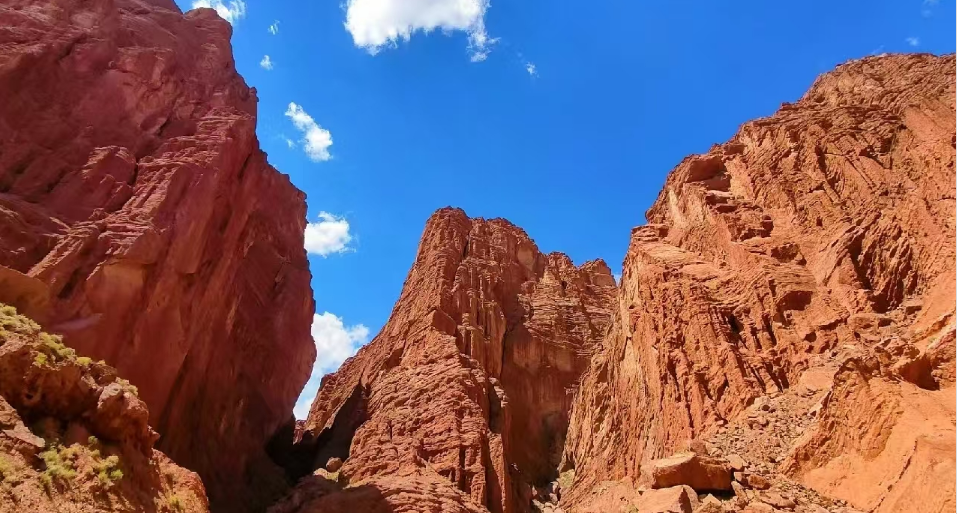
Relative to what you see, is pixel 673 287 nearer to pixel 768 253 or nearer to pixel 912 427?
pixel 768 253

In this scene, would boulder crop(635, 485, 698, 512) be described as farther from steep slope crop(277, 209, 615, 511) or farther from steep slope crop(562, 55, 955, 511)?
steep slope crop(277, 209, 615, 511)

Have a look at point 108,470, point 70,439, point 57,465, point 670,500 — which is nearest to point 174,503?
point 108,470

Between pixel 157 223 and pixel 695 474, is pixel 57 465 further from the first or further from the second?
pixel 157 223

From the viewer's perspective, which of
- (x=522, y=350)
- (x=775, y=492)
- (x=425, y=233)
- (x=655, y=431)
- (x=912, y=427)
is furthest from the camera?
(x=425, y=233)

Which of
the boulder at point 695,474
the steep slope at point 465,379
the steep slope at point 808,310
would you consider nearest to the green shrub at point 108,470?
the boulder at point 695,474

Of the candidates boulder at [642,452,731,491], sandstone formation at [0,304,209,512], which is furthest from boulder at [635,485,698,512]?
sandstone formation at [0,304,209,512]

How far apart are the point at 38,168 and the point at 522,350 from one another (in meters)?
41.3

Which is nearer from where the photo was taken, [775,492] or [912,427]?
[912,427]

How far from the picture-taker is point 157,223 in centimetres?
3362

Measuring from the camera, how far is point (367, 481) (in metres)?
36.8

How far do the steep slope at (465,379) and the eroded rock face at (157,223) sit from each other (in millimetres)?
7460

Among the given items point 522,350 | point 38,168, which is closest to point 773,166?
point 522,350

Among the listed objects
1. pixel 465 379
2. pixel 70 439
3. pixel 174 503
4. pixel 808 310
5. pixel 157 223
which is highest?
pixel 157 223

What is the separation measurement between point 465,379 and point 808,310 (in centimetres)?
2435
